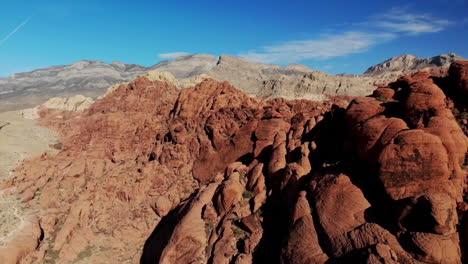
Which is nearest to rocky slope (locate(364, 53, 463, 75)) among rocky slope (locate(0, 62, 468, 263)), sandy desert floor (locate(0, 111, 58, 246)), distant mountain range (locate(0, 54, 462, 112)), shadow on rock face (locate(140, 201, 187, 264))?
distant mountain range (locate(0, 54, 462, 112))

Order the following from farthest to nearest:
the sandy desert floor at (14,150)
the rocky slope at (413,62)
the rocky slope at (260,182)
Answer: the rocky slope at (413,62) < the sandy desert floor at (14,150) < the rocky slope at (260,182)

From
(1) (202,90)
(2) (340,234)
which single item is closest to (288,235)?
(2) (340,234)

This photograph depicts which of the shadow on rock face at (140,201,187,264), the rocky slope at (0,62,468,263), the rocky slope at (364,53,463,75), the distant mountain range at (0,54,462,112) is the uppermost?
the rocky slope at (364,53,463,75)

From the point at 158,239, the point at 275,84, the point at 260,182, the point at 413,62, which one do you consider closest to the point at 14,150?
the point at 158,239

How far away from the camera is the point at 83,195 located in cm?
3153

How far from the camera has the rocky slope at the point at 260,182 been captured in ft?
47.9

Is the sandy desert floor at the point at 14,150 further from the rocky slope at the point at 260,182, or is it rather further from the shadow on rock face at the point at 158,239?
the shadow on rock face at the point at 158,239

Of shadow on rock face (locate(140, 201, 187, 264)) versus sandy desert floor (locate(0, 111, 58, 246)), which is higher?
sandy desert floor (locate(0, 111, 58, 246))

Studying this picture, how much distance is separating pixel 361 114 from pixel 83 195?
29015 millimetres

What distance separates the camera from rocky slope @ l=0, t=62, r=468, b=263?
14.6 metres

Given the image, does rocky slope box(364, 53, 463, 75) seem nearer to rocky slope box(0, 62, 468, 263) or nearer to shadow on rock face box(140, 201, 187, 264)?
rocky slope box(0, 62, 468, 263)

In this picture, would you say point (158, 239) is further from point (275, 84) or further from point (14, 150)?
point (275, 84)

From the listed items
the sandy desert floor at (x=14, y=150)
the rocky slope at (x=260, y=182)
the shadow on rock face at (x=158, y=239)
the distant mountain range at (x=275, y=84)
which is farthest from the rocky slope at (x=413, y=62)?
the sandy desert floor at (x=14, y=150)

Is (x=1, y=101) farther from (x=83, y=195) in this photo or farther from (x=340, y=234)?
(x=340, y=234)
